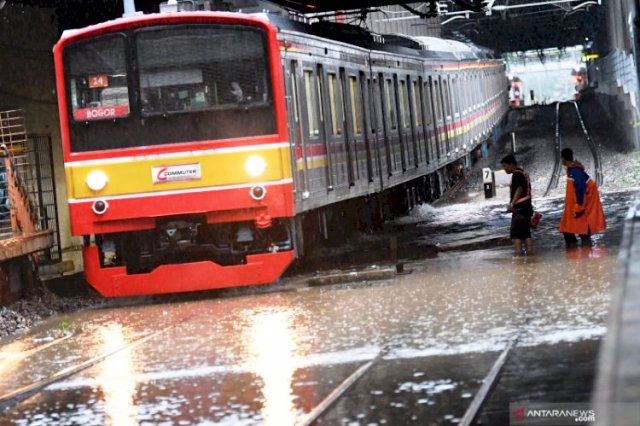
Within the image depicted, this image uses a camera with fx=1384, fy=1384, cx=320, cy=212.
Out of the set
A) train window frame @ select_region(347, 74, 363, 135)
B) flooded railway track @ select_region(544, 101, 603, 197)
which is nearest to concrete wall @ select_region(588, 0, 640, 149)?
flooded railway track @ select_region(544, 101, 603, 197)

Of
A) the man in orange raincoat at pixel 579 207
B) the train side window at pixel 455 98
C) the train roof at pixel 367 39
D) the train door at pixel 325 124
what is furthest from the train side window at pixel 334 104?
the train side window at pixel 455 98

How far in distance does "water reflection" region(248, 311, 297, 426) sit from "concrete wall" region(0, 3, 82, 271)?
8517 millimetres

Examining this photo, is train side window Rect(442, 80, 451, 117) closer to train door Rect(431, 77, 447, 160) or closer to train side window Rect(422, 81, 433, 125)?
train door Rect(431, 77, 447, 160)

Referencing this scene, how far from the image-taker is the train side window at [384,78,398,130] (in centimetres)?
2233

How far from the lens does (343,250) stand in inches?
774

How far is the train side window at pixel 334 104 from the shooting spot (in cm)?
1766

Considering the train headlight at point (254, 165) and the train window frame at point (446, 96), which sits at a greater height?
the train window frame at point (446, 96)

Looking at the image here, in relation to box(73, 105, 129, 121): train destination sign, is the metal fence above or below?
below

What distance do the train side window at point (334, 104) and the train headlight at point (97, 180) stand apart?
389 centimetres

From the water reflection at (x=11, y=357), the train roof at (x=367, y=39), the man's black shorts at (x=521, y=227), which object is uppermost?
the train roof at (x=367, y=39)

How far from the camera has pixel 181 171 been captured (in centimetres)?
1462

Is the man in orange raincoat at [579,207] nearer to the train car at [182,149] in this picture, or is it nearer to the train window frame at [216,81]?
the train car at [182,149]

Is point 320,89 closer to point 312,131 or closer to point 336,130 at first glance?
point 312,131

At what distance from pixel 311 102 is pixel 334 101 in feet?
4.98
